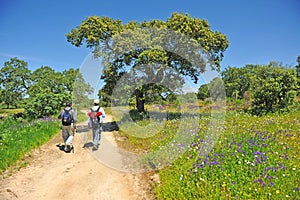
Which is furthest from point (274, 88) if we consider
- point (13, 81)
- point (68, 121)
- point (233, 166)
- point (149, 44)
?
point (13, 81)

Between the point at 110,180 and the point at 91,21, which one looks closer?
the point at 110,180

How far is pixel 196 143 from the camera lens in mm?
8867

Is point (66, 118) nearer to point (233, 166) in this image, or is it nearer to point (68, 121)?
point (68, 121)

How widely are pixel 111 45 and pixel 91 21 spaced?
6.92ft

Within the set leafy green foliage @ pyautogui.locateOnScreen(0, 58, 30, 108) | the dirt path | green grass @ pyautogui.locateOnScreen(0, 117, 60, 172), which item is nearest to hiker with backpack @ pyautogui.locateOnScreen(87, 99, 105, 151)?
the dirt path

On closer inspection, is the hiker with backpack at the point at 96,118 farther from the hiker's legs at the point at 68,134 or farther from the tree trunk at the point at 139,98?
the tree trunk at the point at 139,98

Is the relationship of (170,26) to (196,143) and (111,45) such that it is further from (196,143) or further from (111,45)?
(196,143)

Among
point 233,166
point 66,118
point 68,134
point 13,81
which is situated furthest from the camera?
point 13,81

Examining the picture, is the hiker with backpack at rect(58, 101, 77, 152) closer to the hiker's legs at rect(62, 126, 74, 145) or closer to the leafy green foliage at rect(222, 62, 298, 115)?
the hiker's legs at rect(62, 126, 74, 145)

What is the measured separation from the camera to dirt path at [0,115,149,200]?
250 inches

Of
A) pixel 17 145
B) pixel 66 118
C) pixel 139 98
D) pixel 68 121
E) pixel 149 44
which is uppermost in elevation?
pixel 149 44

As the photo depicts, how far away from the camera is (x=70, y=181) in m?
7.17

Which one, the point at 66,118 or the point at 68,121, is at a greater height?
the point at 66,118

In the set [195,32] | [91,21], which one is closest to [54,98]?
[91,21]
